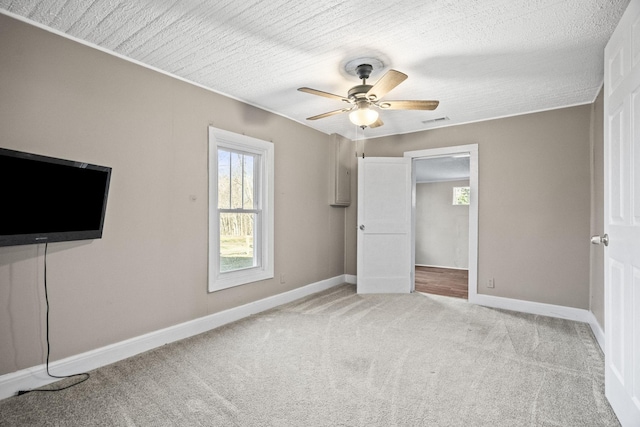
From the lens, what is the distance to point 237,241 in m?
3.92

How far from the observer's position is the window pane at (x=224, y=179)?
11.8 feet

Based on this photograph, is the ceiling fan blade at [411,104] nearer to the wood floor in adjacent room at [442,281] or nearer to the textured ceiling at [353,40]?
the textured ceiling at [353,40]

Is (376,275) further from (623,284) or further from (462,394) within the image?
(623,284)

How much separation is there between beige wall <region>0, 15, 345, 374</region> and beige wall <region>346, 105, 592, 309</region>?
9.79 ft

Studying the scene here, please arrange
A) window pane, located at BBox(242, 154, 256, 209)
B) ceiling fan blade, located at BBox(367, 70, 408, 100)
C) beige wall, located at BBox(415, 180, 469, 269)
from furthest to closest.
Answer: beige wall, located at BBox(415, 180, 469, 269) → window pane, located at BBox(242, 154, 256, 209) → ceiling fan blade, located at BBox(367, 70, 408, 100)

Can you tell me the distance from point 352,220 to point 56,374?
4074 millimetres

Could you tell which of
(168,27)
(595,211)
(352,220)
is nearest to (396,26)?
(168,27)

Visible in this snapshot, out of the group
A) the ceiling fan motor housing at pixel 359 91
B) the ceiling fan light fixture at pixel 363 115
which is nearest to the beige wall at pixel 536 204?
the ceiling fan light fixture at pixel 363 115

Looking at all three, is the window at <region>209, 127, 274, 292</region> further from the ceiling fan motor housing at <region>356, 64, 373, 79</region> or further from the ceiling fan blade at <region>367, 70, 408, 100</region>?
the ceiling fan blade at <region>367, 70, 408, 100</region>

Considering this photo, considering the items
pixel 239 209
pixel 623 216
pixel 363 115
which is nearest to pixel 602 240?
pixel 623 216

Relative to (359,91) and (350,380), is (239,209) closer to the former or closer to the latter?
(359,91)

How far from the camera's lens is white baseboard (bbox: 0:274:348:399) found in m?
2.11

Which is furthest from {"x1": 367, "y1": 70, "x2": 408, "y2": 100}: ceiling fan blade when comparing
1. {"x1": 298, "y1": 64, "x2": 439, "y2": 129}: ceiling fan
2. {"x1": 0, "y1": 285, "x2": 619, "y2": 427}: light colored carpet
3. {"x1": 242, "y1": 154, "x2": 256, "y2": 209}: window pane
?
{"x1": 0, "y1": 285, "x2": 619, "y2": 427}: light colored carpet

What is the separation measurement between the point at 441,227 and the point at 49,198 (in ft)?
23.9
